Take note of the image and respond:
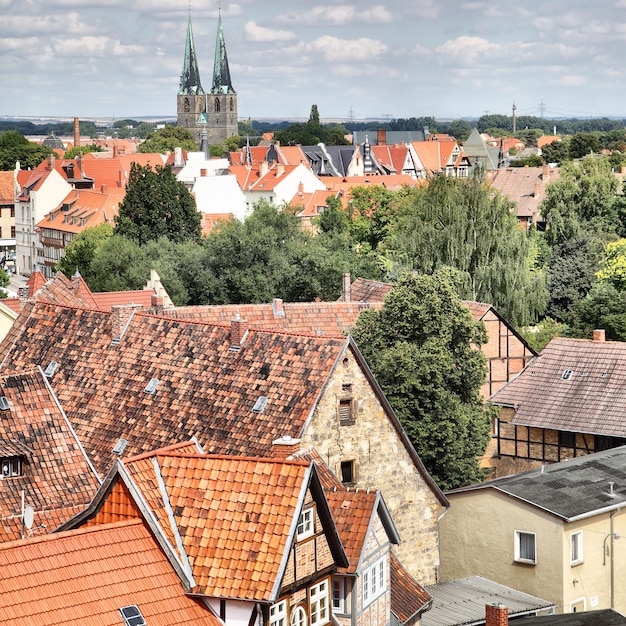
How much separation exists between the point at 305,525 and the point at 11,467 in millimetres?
11280

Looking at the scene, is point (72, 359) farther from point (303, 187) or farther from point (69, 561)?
point (303, 187)

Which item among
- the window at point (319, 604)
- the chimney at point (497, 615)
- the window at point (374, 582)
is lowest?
the chimney at point (497, 615)

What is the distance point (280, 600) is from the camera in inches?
822

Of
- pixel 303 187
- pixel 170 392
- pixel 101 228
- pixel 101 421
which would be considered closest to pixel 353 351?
pixel 170 392

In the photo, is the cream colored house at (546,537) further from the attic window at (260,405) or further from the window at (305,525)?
the window at (305,525)

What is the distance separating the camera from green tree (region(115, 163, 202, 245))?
286 feet

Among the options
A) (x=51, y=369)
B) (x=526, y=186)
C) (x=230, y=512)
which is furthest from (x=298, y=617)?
(x=526, y=186)

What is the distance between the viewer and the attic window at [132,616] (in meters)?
19.5

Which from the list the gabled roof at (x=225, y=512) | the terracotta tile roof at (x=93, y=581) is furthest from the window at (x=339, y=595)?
the terracotta tile roof at (x=93, y=581)

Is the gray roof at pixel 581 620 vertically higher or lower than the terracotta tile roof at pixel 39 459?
lower

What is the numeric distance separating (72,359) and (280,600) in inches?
701

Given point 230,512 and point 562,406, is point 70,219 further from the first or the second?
point 230,512

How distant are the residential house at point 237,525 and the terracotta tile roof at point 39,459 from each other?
7.24 meters

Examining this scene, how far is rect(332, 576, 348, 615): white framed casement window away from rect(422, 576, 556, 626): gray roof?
23.7 feet
